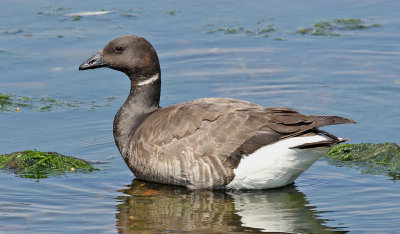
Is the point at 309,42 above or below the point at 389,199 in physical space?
above

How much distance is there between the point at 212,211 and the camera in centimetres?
844

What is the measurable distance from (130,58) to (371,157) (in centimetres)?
349

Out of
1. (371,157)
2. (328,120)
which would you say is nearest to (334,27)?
(371,157)

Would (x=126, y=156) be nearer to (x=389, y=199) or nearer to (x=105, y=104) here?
(x=105, y=104)

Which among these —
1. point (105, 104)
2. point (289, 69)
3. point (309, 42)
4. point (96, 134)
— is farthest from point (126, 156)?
point (309, 42)

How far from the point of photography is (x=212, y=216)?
325 inches

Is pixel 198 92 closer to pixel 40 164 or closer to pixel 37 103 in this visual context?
pixel 37 103

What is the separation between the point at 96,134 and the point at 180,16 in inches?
205

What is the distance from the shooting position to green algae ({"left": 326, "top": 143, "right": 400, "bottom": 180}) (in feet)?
31.2

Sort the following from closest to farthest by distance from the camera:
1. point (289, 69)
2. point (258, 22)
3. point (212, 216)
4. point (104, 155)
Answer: point (212, 216)
point (104, 155)
point (289, 69)
point (258, 22)

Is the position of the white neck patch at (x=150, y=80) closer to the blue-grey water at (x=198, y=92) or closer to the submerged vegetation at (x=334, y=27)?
the blue-grey water at (x=198, y=92)

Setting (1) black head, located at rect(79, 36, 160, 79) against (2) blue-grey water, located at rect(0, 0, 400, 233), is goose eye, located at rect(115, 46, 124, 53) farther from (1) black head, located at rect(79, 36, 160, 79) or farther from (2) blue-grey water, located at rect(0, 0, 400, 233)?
(2) blue-grey water, located at rect(0, 0, 400, 233)

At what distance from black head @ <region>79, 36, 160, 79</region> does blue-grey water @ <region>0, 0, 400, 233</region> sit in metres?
1.26

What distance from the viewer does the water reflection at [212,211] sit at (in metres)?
7.89
